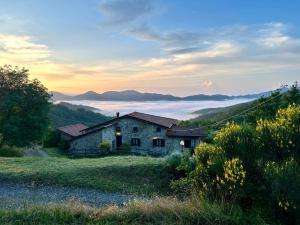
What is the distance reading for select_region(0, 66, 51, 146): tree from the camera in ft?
123

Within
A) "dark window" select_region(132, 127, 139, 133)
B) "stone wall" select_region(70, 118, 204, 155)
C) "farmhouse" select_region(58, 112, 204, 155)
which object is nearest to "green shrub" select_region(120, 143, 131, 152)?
"farmhouse" select_region(58, 112, 204, 155)

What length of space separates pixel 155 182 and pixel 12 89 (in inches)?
943

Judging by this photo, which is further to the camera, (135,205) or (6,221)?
(135,205)

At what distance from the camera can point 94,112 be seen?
130500 millimetres

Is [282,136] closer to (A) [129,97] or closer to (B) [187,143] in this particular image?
(B) [187,143]

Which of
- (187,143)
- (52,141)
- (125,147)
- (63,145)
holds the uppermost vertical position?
(52,141)

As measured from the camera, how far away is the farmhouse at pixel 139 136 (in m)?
46.8

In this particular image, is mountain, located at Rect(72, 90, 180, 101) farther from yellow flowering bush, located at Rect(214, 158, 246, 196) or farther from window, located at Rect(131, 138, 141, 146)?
yellow flowering bush, located at Rect(214, 158, 246, 196)

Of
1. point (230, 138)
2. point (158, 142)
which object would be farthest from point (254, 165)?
point (158, 142)

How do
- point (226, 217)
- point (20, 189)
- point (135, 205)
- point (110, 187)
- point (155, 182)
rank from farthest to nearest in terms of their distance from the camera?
point (155, 182)
point (110, 187)
point (20, 189)
point (135, 205)
point (226, 217)

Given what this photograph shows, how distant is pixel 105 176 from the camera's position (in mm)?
20250

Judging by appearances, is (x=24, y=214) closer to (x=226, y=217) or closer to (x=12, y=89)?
(x=226, y=217)

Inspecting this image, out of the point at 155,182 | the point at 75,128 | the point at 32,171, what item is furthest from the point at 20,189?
the point at 75,128

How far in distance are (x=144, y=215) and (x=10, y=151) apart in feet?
113
